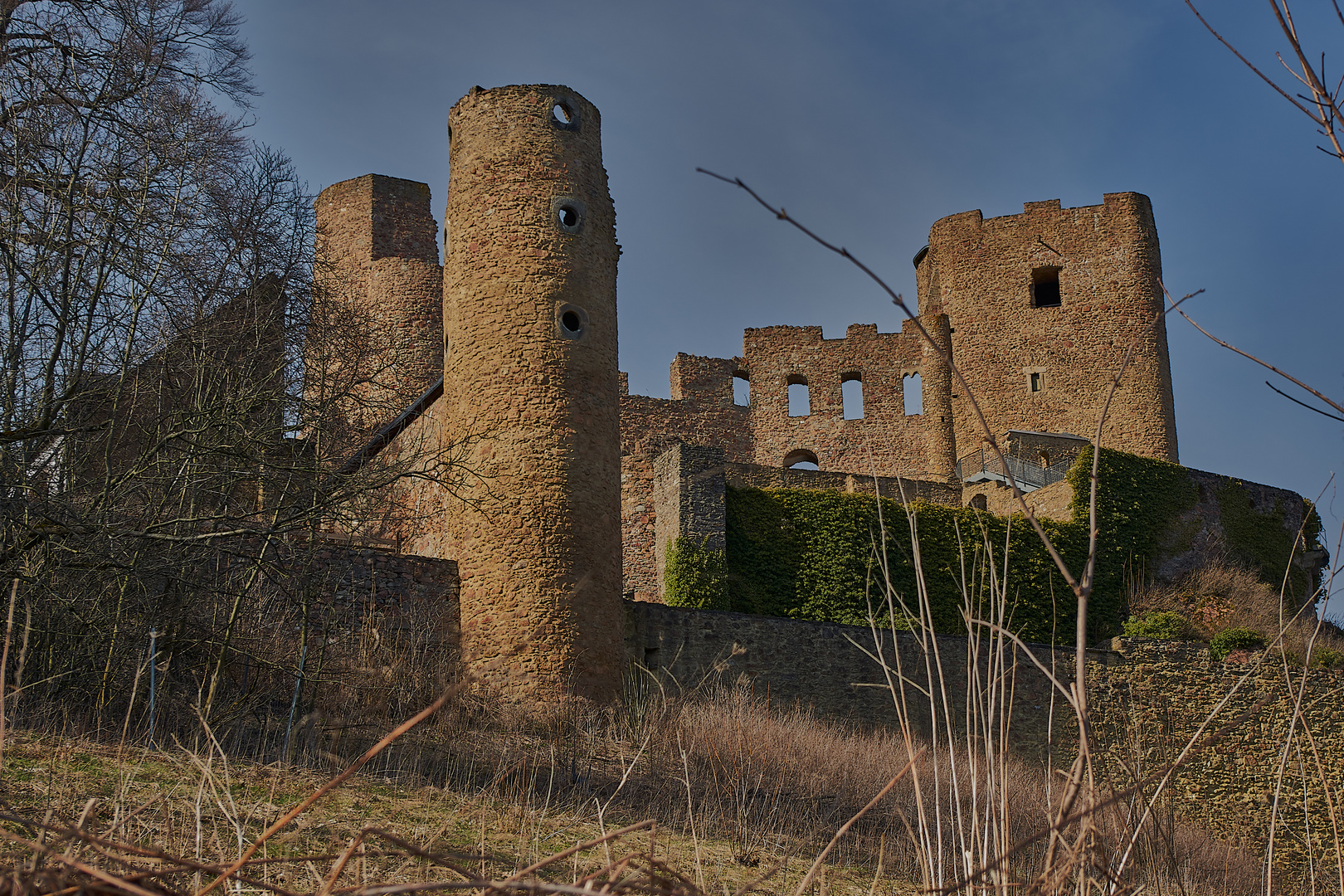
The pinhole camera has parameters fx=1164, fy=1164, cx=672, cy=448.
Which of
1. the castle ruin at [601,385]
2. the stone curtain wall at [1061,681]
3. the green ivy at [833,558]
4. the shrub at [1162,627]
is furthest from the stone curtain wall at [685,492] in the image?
the shrub at [1162,627]

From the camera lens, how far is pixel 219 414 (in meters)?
7.86

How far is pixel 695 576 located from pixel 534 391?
20.6ft

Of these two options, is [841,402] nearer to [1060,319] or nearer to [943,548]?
[1060,319]

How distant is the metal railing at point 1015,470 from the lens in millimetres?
22828

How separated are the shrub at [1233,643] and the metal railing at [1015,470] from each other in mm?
5535

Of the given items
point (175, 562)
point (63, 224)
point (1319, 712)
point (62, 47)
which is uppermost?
point (62, 47)

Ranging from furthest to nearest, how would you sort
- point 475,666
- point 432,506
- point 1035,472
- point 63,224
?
1. point 1035,472
2. point 432,506
3. point 475,666
4. point 63,224

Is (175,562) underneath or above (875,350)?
underneath

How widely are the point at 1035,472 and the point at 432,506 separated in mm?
13251

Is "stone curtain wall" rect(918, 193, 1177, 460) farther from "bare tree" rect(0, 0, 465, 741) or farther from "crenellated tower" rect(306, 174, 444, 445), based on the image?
"bare tree" rect(0, 0, 465, 741)

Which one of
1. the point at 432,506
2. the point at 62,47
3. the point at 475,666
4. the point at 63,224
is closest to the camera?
the point at 63,224

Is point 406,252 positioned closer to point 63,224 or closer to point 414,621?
point 414,621

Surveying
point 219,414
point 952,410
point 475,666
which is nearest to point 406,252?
point 952,410

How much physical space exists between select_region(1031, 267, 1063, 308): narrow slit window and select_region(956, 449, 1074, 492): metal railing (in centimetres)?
491
